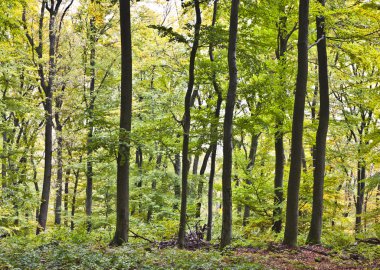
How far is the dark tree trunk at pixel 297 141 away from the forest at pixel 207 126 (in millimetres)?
33

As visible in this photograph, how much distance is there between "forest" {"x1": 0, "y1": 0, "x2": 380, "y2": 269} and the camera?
9.86 m

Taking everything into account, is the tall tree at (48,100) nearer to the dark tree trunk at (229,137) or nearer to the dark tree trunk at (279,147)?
the dark tree trunk at (229,137)

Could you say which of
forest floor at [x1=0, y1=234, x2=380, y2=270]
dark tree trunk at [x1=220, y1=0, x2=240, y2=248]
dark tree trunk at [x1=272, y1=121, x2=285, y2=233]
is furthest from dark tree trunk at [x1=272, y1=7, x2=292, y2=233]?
forest floor at [x1=0, y1=234, x2=380, y2=270]

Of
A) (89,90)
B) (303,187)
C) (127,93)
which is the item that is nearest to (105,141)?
(127,93)

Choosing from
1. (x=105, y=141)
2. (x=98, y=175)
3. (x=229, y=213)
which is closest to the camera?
(x=105, y=141)

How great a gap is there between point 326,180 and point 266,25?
21.8 feet

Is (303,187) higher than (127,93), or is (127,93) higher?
(127,93)

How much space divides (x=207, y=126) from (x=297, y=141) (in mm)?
5050

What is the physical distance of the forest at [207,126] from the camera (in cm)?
986

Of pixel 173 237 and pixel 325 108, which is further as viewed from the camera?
pixel 173 237

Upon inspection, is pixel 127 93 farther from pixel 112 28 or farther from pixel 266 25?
pixel 112 28

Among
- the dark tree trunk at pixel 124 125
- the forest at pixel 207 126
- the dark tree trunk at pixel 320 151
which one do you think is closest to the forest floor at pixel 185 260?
the forest at pixel 207 126

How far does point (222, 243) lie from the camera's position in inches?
433

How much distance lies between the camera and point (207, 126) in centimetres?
1553
